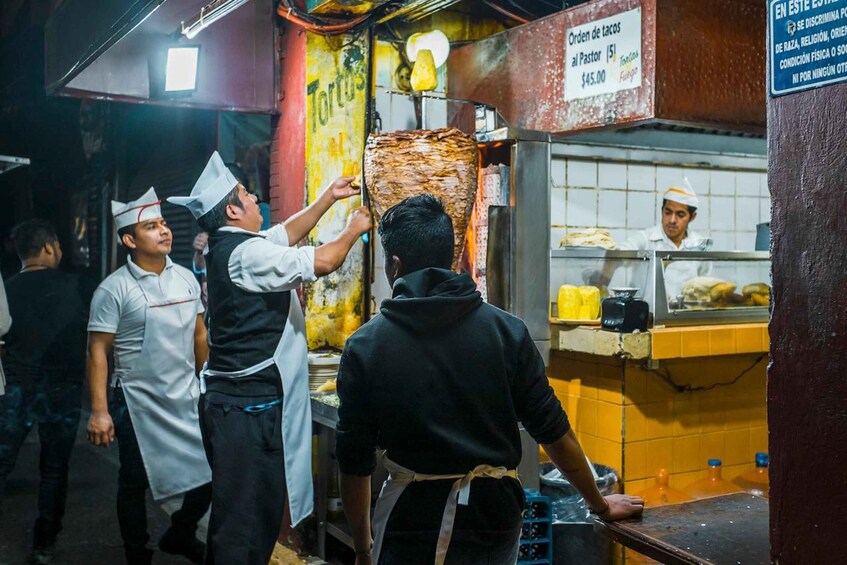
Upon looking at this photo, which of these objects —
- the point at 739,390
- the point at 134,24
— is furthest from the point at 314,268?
the point at 739,390

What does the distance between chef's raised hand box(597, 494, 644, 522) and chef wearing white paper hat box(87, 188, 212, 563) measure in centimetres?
320

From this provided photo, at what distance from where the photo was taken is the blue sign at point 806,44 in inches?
93.9

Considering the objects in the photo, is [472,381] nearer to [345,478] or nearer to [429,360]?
[429,360]

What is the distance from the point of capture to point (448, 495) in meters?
2.76

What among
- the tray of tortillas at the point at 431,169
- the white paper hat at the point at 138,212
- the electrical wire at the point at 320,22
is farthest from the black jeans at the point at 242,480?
the electrical wire at the point at 320,22

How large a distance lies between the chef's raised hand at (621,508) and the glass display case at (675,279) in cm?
217

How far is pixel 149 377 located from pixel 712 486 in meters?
3.85

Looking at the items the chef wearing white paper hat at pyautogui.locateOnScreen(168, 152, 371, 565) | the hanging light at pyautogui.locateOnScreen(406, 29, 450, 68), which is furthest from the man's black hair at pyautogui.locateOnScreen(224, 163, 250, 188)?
the chef wearing white paper hat at pyautogui.locateOnScreen(168, 152, 371, 565)

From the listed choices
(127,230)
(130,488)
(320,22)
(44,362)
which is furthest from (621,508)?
(44,362)

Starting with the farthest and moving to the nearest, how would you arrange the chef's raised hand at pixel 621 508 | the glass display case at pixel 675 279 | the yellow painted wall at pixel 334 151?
1. the yellow painted wall at pixel 334 151
2. the glass display case at pixel 675 279
3. the chef's raised hand at pixel 621 508

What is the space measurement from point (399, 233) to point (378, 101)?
3385mm

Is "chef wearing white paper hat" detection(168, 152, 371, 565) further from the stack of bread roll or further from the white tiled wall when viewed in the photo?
the white tiled wall

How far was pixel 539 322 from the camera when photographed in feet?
15.5

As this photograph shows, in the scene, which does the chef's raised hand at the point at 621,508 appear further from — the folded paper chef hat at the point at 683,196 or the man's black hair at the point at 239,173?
the man's black hair at the point at 239,173
